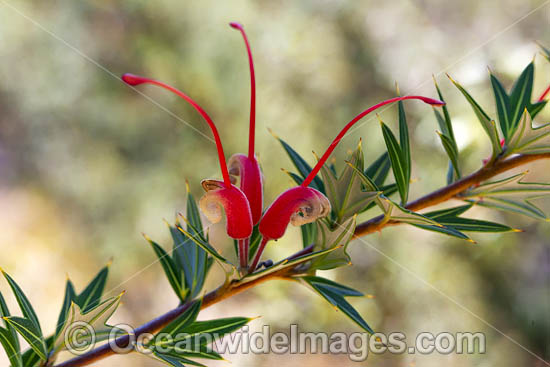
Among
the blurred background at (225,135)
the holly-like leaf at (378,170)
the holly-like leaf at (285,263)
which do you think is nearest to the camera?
the holly-like leaf at (285,263)

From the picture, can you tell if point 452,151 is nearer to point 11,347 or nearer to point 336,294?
point 336,294

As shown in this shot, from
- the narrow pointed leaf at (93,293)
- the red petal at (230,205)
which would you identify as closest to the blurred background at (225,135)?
the narrow pointed leaf at (93,293)

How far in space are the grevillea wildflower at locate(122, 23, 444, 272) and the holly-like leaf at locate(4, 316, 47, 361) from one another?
142mm

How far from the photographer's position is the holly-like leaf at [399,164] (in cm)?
34

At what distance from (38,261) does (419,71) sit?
1464 millimetres

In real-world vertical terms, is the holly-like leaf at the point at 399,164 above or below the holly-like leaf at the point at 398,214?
above

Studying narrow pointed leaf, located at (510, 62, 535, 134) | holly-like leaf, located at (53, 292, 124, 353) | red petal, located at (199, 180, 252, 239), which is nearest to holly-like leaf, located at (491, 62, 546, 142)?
narrow pointed leaf, located at (510, 62, 535, 134)

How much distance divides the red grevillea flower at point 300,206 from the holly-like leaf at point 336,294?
0.05m

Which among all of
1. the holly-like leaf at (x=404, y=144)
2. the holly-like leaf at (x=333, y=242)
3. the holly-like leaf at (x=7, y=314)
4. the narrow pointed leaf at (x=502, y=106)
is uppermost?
the narrow pointed leaf at (x=502, y=106)

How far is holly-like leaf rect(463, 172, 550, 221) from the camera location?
0.37 m

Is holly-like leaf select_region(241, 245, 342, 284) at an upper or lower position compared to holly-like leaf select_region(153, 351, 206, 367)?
upper

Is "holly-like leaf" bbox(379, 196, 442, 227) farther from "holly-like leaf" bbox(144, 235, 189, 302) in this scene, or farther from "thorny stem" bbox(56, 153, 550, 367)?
"holly-like leaf" bbox(144, 235, 189, 302)

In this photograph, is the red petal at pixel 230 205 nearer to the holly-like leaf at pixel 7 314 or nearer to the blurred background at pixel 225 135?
the holly-like leaf at pixel 7 314

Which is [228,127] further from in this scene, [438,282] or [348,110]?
[438,282]
